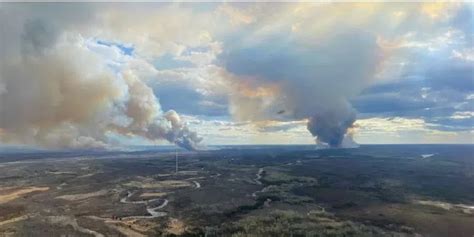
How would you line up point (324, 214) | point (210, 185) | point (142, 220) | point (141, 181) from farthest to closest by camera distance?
point (141, 181) < point (210, 185) < point (324, 214) < point (142, 220)

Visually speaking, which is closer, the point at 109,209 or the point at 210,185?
the point at 109,209

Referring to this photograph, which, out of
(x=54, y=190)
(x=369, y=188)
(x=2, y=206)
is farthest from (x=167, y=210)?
(x=369, y=188)

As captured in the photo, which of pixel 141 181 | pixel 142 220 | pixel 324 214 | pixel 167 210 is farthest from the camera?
pixel 141 181

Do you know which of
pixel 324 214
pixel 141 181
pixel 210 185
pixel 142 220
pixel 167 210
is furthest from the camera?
pixel 141 181

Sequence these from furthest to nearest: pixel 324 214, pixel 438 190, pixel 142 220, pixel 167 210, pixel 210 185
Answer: pixel 210 185
pixel 438 190
pixel 167 210
pixel 324 214
pixel 142 220

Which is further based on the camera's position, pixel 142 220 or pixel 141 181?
pixel 141 181

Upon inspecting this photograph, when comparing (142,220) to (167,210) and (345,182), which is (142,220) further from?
(345,182)

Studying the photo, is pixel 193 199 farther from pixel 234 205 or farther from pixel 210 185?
pixel 210 185

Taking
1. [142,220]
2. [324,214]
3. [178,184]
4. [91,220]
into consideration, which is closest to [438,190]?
[324,214]
